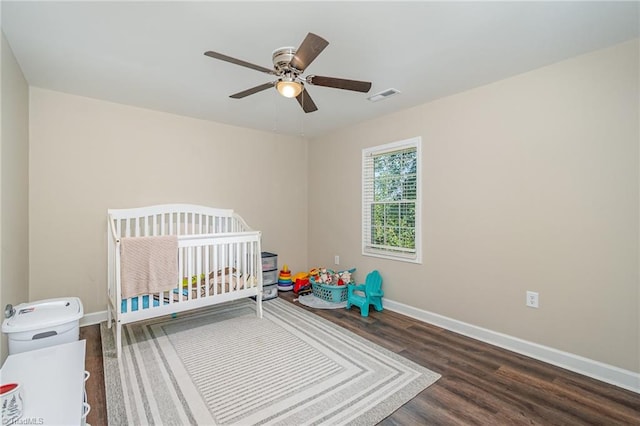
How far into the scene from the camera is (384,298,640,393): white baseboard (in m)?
1.97

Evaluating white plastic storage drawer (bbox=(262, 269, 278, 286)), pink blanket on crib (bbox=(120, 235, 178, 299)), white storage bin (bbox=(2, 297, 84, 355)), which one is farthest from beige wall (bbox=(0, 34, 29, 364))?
white plastic storage drawer (bbox=(262, 269, 278, 286))

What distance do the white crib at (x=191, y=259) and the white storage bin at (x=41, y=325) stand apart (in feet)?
0.97

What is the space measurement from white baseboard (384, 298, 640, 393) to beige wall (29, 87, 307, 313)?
269 centimetres

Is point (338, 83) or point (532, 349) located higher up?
point (338, 83)

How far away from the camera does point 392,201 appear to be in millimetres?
3475

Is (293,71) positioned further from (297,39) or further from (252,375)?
(252,375)

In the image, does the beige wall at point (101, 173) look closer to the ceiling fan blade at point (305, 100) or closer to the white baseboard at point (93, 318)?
the white baseboard at point (93, 318)

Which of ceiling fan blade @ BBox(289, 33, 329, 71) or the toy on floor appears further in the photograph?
the toy on floor

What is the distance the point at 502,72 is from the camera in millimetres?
2375

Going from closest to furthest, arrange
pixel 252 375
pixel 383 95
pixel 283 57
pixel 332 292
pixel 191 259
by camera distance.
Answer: pixel 283 57
pixel 252 375
pixel 191 259
pixel 383 95
pixel 332 292

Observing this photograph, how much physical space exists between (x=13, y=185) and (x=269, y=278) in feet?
8.45

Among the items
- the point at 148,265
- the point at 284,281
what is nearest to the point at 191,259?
the point at 148,265

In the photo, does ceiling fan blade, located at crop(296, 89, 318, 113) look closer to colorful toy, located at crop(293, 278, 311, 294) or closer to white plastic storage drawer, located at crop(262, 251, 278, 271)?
white plastic storage drawer, located at crop(262, 251, 278, 271)

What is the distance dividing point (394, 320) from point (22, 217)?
350cm
